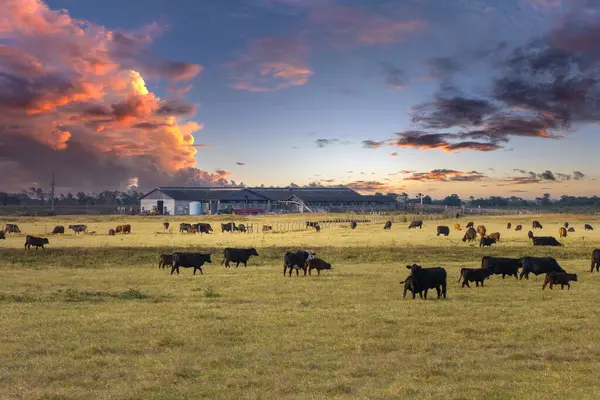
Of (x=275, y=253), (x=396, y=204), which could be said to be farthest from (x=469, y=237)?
(x=396, y=204)

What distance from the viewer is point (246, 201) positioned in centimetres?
12694

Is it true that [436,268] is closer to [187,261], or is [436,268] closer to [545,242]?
[187,261]

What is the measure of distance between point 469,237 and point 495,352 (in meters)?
41.3

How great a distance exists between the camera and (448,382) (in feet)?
33.2

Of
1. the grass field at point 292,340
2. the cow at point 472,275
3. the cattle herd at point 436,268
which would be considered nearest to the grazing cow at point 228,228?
the cattle herd at point 436,268

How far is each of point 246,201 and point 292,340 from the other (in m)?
114

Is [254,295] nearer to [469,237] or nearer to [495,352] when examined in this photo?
[495,352]

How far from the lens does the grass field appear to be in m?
9.90

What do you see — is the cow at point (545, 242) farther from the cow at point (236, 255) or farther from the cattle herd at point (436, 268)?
the cow at point (236, 255)

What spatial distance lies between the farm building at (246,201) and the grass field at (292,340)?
96892 millimetres

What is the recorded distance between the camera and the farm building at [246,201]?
400 ft

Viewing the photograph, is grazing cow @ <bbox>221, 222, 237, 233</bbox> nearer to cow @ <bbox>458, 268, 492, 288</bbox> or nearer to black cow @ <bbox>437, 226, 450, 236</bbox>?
black cow @ <bbox>437, 226, 450, 236</bbox>

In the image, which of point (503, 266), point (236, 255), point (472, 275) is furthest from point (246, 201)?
point (472, 275)

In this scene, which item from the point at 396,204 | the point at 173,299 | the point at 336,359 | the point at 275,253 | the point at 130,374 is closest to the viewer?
the point at 130,374
